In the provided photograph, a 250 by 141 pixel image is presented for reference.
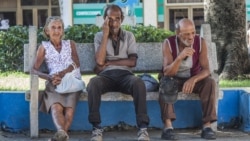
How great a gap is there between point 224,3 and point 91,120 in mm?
5168

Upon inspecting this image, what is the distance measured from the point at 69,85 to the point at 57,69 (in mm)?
354

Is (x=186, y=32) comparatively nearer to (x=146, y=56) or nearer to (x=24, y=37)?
(x=146, y=56)

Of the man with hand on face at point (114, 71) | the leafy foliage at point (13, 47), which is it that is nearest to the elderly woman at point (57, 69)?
the man with hand on face at point (114, 71)

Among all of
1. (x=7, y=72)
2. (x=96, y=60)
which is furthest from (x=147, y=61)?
(x=7, y=72)

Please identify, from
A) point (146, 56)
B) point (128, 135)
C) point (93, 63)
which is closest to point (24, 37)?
point (93, 63)

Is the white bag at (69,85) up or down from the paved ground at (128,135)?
up

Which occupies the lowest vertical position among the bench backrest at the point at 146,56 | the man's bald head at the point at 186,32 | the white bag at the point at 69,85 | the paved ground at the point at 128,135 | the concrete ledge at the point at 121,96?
the paved ground at the point at 128,135

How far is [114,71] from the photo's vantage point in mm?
5992

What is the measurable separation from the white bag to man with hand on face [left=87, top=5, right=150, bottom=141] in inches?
5.7

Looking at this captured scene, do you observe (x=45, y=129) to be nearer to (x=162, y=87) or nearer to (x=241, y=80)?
(x=162, y=87)

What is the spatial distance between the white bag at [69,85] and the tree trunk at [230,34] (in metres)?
4.61

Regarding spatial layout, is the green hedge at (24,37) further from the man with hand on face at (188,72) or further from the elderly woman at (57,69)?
the man with hand on face at (188,72)

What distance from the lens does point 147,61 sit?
6.67 m

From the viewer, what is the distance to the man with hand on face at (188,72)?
5.83 m
